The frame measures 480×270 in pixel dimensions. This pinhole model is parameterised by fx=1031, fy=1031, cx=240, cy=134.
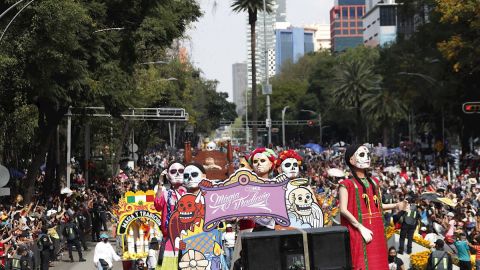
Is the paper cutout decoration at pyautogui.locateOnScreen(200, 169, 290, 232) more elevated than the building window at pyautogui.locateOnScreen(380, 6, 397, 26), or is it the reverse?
the building window at pyautogui.locateOnScreen(380, 6, 397, 26)

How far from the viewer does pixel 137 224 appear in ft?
61.3

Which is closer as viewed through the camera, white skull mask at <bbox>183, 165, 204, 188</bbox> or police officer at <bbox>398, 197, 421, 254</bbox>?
white skull mask at <bbox>183, 165, 204, 188</bbox>

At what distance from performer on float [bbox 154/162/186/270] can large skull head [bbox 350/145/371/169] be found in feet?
13.0

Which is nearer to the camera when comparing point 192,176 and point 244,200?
point 244,200

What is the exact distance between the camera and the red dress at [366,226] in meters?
11.6

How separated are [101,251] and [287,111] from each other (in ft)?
440

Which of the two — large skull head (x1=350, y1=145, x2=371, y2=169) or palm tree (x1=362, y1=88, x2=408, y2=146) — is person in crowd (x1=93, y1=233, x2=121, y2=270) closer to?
large skull head (x1=350, y1=145, x2=371, y2=169)

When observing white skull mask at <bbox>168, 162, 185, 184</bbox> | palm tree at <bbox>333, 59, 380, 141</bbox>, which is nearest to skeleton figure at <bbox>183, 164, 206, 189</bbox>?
white skull mask at <bbox>168, 162, 185, 184</bbox>

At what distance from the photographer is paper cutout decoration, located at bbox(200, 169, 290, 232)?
12.9 meters

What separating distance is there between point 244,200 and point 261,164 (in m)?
3.25

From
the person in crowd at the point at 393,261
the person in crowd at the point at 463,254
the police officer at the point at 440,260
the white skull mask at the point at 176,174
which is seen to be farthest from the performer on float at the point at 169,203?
the person in crowd at the point at 463,254

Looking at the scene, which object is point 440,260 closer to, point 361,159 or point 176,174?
point 176,174

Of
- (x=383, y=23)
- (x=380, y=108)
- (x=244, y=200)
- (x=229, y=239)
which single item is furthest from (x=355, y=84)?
(x=244, y=200)

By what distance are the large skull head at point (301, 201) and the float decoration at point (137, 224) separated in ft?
13.5
